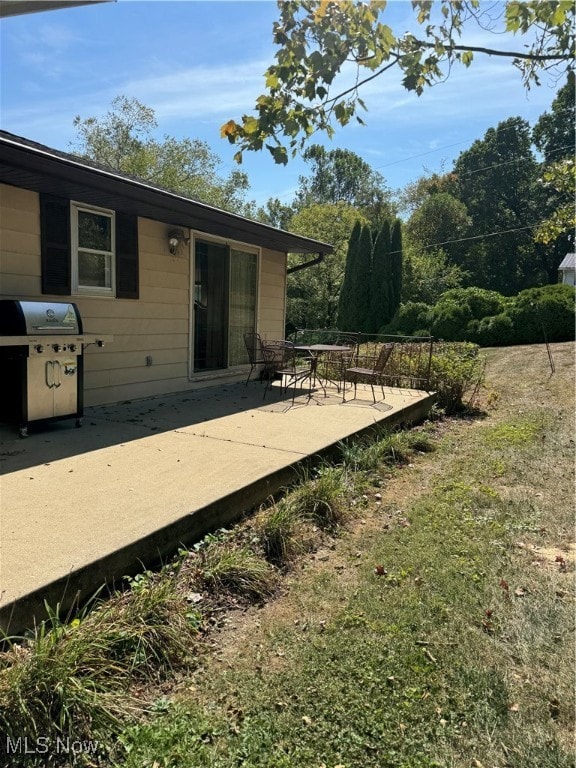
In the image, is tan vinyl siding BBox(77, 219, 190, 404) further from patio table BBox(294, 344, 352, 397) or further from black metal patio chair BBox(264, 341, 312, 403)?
patio table BBox(294, 344, 352, 397)

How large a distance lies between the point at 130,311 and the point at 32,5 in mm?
4248

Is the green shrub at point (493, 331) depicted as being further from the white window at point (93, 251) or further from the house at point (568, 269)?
the house at point (568, 269)

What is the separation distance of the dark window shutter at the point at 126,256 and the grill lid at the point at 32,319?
129cm

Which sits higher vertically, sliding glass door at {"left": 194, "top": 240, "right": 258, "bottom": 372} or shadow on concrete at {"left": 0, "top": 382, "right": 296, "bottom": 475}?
sliding glass door at {"left": 194, "top": 240, "right": 258, "bottom": 372}

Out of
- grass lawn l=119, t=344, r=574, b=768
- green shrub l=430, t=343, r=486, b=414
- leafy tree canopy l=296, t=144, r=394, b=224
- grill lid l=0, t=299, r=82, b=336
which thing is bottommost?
grass lawn l=119, t=344, r=574, b=768

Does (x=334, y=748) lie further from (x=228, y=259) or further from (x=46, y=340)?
(x=228, y=259)

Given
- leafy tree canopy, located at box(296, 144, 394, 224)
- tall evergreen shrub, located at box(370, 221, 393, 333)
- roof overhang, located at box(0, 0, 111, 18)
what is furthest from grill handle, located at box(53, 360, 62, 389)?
leafy tree canopy, located at box(296, 144, 394, 224)

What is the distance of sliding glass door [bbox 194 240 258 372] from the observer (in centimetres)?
716

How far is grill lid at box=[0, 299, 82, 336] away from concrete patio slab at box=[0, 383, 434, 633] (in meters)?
0.87

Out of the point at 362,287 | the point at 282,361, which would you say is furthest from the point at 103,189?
the point at 362,287

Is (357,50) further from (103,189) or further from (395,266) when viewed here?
(395,266)

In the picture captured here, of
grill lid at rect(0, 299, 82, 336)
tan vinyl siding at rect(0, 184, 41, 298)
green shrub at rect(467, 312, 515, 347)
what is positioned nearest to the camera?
grill lid at rect(0, 299, 82, 336)

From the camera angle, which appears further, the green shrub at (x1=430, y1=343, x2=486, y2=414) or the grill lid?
the green shrub at (x1=430, y1=343, x2=486, y2=414)

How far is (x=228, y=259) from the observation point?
24.7 feet
